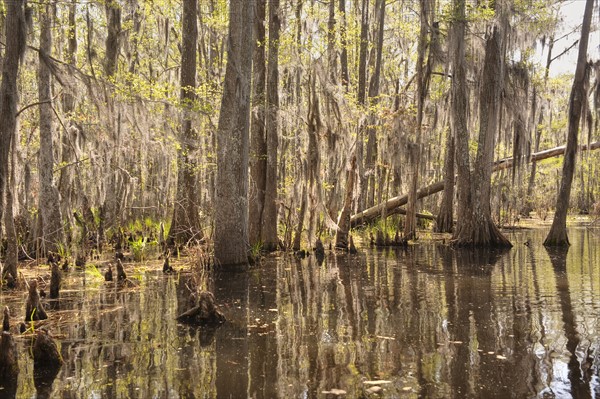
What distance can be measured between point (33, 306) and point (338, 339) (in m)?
3.58

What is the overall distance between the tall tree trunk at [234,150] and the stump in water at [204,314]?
4.05 meters

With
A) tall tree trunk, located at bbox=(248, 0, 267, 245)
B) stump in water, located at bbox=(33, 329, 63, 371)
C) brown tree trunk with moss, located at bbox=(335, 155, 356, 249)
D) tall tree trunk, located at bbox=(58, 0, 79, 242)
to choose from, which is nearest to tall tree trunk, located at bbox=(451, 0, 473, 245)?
brown tree trunk with moss, located at bbox=(335, 155, 356, 249)

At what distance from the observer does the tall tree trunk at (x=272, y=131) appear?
1270cm

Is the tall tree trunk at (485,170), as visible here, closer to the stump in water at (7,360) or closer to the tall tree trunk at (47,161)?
the tall tree trunk at (47,161)

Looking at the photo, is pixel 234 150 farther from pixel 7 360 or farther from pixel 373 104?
pixel 373 104

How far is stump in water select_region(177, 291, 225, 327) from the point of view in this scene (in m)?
6.39

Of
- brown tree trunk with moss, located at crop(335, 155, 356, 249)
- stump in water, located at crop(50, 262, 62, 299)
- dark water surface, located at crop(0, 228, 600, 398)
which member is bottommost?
dark water surface, located at crop(0, 228, 600, 398)

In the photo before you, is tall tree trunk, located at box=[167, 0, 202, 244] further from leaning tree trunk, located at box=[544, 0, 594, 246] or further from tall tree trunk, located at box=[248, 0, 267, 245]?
leaning tree trunk, located at box=[544, 0, 594, 246]

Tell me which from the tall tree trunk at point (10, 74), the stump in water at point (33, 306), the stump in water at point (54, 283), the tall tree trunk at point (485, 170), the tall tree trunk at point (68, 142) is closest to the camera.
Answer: the stump in water at point (33, 306)

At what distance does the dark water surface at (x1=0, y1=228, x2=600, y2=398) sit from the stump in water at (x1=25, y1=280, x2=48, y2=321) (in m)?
0.34

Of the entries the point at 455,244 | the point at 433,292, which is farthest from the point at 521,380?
the point at 455,244

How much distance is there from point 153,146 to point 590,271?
344 inches

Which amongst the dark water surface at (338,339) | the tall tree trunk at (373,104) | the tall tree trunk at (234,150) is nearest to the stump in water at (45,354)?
the dark water surface at (338,339)

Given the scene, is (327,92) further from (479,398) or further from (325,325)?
(479,398)
